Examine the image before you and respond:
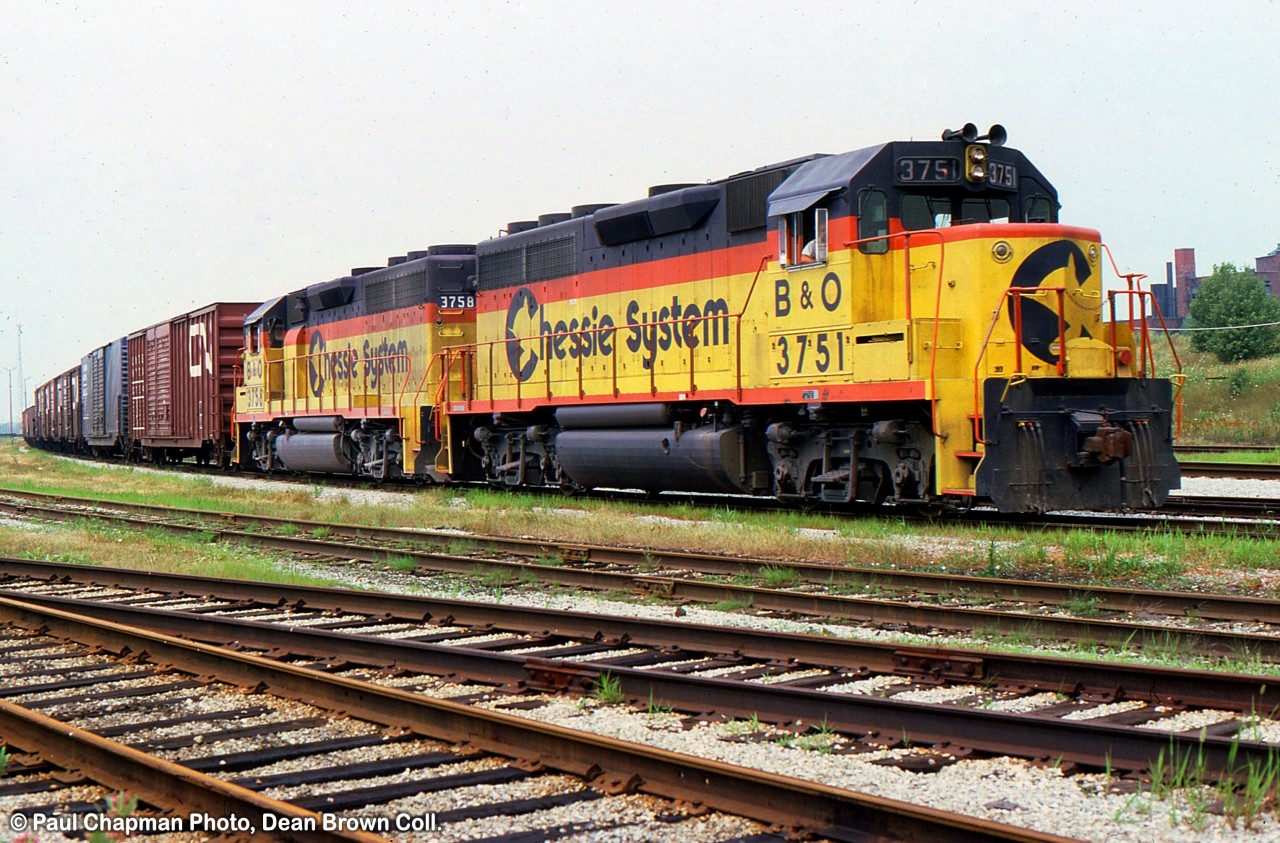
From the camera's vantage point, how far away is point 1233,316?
50.9 m

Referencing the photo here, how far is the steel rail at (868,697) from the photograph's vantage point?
4.43 m

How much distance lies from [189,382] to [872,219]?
22.5 metres

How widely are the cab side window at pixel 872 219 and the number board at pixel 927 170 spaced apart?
28cm

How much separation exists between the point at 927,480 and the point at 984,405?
4.35 feet

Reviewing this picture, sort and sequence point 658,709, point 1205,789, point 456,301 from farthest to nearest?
point 456,301 → point 658,709 → point 1205,789

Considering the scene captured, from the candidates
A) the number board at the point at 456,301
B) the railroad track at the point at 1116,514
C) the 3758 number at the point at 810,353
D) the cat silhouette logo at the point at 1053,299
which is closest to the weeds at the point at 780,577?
the railroad track at the point at 1116,514

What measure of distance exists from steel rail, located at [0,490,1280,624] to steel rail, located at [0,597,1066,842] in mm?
4351

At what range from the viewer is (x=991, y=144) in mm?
12031

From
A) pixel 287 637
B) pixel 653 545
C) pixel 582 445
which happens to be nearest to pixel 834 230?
pixel 653 545

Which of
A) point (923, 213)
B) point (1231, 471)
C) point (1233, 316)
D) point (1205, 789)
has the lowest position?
point (1205, 789)

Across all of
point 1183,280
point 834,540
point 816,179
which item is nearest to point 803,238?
point 816,179

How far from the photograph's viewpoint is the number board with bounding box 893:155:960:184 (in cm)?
1188

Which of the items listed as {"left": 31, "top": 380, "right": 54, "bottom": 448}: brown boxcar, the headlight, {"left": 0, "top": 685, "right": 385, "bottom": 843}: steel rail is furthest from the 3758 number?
{"left": 31, "top": 380, "right": 54, "bottom": 448}: brown boxcar

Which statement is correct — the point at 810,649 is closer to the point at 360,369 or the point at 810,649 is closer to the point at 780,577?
the point at 780,577
